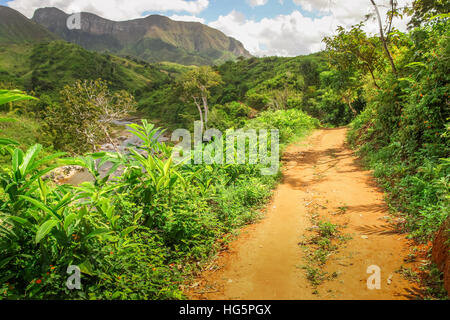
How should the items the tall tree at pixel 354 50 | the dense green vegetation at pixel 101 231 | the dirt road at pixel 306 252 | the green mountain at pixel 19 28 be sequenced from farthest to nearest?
the green mountain at pixel 19 28 < the tall tree at pixel 354 50 < the dirt road at pixel 306 252 < the dense green vegetation at pixel 101 231

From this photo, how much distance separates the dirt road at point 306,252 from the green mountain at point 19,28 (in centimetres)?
16891

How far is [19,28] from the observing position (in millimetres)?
136875

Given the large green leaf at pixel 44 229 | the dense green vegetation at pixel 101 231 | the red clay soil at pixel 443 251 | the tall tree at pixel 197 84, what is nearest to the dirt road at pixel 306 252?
the red clay soil at pixel 443 251

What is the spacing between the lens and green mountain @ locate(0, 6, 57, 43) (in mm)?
126300

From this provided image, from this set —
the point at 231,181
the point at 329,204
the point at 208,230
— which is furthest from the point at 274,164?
the point at 208,230

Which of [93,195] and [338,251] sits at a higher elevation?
[93,195]

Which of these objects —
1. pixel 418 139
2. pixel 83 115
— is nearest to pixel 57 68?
pixel 83 115

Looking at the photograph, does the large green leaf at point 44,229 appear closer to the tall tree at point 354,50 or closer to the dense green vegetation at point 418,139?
the dense green vegetation at point 418,139

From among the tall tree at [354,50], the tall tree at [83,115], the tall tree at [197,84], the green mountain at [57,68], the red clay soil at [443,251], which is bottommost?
the red clay soil at [443,251]

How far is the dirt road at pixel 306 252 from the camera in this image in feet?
8.18

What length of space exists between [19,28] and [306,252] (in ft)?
641

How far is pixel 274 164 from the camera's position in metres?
7.02

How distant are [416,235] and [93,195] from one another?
13.1ft

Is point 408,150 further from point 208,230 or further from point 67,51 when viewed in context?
point 67,51
